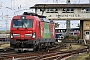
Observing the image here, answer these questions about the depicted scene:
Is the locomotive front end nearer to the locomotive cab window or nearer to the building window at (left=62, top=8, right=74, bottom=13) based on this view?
the locomotive cab window

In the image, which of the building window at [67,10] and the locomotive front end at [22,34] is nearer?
the locomotive front end at [22,34]

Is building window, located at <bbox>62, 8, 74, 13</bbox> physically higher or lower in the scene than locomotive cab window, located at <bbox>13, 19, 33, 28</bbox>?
higher

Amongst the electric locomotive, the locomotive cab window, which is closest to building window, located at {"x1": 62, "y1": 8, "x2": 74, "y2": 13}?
the electric locomotive

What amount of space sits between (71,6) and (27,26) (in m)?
34.0

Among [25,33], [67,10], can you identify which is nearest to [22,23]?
[25,33]

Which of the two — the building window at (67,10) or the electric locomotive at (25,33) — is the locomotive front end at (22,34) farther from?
the building window at (67,10)

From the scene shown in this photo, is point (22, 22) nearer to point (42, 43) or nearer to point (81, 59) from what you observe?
point (42, 43)

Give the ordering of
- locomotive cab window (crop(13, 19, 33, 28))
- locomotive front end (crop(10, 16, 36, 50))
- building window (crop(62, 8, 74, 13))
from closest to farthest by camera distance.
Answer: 1. locomotive front end (crop(10, 16, 36, 50))
2. locomotive cab window (crop(13, 19, 33, 28))
3. building window (crop(62, 8, 74, 13))

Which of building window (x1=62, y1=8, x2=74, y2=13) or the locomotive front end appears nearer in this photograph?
the locomotive front end

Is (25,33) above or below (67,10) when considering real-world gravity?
below

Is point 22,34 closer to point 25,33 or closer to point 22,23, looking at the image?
point 25,33

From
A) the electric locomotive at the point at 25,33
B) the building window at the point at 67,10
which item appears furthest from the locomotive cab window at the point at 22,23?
the building window at the point at 67,10

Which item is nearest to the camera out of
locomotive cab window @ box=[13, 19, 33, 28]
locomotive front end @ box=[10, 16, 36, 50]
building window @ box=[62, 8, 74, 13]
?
locomotive front end @ box=[10, 16, 36, 50]

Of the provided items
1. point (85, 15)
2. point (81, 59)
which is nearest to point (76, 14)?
point (85, 15)
